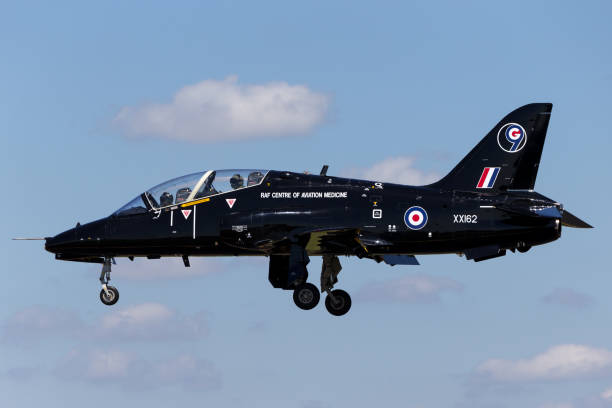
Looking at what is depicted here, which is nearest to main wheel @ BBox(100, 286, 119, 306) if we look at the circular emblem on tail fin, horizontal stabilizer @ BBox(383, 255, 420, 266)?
horizontal stabilizer @ BBox(383, 255, 420, 266)

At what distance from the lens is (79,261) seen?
56.8m

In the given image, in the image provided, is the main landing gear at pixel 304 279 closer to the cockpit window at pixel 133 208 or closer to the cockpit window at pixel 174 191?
Result: the cockpit window at pixel 174 191

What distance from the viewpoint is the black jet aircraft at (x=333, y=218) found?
5281 centimetres

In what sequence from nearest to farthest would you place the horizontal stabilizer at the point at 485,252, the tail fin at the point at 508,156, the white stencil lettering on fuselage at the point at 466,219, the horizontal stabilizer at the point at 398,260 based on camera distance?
the white stencil lettering on fuselage at the point at 466,219 < the horizontal stabilizer at the point at 485,252 < the tail fin at the point at 508,156 < the horizontal stabilizer at the point at 398,260

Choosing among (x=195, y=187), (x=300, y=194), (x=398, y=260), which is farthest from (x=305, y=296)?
(x=195, y=187)

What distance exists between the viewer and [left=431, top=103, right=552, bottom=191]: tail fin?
54.4 m

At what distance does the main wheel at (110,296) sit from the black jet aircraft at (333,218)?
0.04 meters

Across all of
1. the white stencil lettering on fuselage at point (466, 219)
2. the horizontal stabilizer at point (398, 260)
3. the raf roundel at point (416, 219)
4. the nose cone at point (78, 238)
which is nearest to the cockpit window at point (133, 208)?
the nose cone at point (78, 238)

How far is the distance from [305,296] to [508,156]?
8813 millimetres

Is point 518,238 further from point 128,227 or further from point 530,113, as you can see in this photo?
point 128,227

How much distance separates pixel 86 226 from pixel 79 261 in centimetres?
160

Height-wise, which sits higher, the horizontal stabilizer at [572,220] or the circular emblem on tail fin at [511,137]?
the circular emblem on tail fin at [511,137]

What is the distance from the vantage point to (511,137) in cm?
5497

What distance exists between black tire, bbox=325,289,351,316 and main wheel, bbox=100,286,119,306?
308 inches
